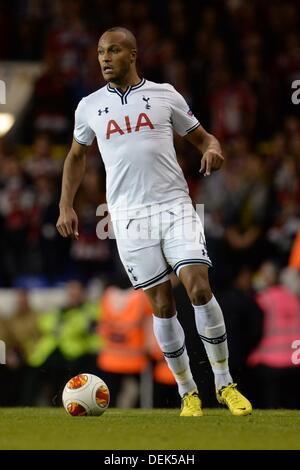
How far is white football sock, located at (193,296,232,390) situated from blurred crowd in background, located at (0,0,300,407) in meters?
4.19

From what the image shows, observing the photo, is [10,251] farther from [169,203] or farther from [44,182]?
[169,203]

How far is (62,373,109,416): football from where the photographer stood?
9.23 m

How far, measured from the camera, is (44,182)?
17.4 metres

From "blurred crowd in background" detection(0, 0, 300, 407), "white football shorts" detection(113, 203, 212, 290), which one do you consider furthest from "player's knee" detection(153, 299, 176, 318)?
"blurred crowd in background" detection(0, 0, 300, 407)

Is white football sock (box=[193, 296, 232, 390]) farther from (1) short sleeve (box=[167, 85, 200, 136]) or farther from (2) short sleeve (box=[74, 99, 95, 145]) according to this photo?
(2) short sleeve (box=[74, 99, 95, 145])

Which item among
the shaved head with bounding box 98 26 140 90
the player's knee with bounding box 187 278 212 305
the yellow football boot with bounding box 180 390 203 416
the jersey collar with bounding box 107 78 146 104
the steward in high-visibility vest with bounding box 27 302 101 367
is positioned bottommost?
the steward in high-visibility vest with bounding box 27 302 101 367

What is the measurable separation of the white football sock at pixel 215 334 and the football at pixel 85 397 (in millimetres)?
902

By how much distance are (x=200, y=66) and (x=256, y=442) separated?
1214cm

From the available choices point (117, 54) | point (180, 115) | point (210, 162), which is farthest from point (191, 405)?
point (117, 54)

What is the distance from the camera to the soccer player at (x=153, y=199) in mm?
9094

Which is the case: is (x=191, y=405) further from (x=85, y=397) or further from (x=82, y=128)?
(x=82, y=128)

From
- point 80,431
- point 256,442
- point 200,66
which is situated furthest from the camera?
point 200,66

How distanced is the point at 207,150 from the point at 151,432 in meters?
2.29
